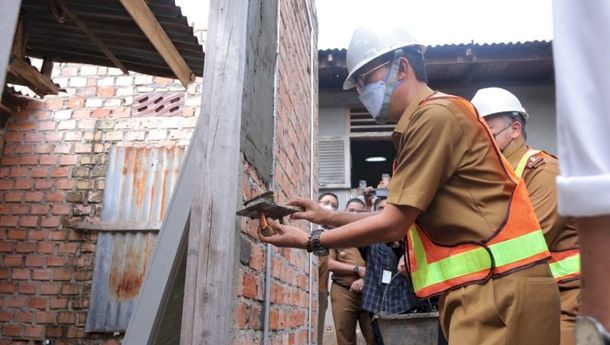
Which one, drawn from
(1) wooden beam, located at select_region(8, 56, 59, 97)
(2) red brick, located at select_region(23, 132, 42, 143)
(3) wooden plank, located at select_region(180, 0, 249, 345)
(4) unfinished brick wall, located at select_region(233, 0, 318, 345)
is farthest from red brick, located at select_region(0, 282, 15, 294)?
(3) wooden plank, located at select_region(180, 0, 249, 345)

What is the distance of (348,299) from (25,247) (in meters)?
3.14

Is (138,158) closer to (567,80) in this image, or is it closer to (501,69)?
(567,80)

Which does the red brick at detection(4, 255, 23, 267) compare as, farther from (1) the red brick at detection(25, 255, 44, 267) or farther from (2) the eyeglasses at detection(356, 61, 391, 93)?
(2) the eyeglasses at detection(356, 61, 391, 93)

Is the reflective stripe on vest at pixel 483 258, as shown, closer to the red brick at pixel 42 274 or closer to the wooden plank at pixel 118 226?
the wooden plank at pixel 118 226

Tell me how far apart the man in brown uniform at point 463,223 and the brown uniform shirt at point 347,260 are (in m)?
3.16

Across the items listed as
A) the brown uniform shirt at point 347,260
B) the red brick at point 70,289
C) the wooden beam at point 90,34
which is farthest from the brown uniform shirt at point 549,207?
the red brick at point 70,289

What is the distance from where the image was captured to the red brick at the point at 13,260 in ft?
16.0

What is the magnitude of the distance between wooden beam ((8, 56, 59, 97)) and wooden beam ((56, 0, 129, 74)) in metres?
0.48

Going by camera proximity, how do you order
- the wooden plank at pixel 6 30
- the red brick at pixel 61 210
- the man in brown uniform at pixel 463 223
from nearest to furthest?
the wooden plank at pixel 6 30
the man in brown uniform at pixel 463 223
the red brick at pixel 61 210

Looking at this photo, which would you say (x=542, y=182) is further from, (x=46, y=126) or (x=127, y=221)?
(x=46, y=126)

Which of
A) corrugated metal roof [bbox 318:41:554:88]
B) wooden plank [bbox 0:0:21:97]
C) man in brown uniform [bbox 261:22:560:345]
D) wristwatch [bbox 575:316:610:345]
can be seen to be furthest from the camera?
corrugated metal roof [bbox 318:41:554:88]

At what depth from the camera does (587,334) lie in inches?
19.8

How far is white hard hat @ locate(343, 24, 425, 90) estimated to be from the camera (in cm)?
201

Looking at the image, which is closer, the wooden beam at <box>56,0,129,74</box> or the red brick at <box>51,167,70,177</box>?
the wooden beam at <box>56,0,129,74</box>
